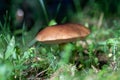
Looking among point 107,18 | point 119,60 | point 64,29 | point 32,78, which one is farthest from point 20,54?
point 107,18

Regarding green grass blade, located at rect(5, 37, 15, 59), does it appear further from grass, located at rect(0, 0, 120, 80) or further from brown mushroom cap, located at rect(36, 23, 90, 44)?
brown mushroom cap, located at rect(36, 23, 90, 44)

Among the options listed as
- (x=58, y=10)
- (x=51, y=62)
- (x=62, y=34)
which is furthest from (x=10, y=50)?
(x=58, y=10)

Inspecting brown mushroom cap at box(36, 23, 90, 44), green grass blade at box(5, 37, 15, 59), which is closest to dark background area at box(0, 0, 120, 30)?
brown mushroom cap at box(36, 23, 90, 44)

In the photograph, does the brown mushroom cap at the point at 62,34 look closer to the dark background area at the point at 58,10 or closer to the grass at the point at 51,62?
the grass at the point at 51,62

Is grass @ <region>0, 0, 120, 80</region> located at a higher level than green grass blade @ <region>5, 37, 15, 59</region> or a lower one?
lower

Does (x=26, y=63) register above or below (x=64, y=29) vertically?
below

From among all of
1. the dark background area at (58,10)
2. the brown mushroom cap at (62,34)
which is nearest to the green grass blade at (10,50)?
the brown mushroom cap at (62,34)

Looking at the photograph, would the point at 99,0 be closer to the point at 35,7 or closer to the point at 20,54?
the point at 35,7

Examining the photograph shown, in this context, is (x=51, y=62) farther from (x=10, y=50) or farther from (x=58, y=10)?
(x=58, y=10)
